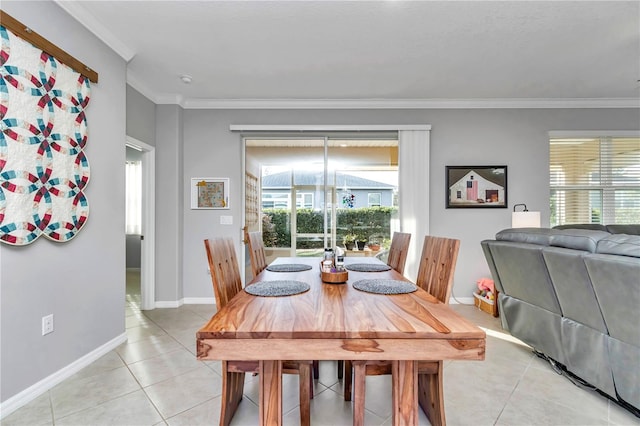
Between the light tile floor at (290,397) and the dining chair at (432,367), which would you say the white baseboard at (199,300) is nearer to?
the light tile floor at (290,397)

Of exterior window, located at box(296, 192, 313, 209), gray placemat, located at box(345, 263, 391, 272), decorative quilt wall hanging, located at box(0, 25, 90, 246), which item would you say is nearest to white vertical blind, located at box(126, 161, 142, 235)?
exterior window, located at box(296, 192, 313, 209)

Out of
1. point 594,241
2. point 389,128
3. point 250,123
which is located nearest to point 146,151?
point 250,123

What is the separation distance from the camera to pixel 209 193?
12.7 ft

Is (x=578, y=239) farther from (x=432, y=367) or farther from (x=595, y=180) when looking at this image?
(x=595, y=180)

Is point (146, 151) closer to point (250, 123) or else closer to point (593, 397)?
point (250, 123)

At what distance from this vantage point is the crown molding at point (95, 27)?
2078mm

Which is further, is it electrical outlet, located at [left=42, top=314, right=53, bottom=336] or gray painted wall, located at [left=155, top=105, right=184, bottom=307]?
gray painted wall, located at [left=155, top=105, right=184, bottom=307]

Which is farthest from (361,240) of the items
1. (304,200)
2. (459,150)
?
(459,150)

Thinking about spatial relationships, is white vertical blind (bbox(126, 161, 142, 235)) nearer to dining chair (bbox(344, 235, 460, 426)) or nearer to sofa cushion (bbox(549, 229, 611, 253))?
dining chair (bbox(344, 235, 460, 426))

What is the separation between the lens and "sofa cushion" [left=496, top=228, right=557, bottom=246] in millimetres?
2066

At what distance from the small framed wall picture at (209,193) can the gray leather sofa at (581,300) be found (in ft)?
9.96

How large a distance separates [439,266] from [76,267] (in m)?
2.42

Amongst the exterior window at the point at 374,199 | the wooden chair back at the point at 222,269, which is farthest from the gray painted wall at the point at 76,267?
the exterior window at the point at 374,199

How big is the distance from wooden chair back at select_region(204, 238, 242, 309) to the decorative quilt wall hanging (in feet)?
3.78
